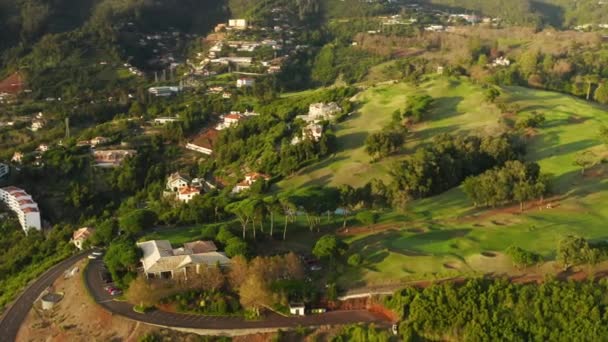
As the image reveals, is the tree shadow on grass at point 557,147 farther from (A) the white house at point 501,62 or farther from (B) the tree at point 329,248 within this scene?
(A) the white house at point 501,62

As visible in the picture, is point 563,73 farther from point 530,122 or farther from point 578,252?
point 578,252

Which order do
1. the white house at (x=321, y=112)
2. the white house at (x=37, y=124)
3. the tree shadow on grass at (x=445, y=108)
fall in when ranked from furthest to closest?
1. the white house at (x=37, y=124)
2. the white house at (x=321, y=112)
3. the tree shadow on grass at (x=445, y=108)

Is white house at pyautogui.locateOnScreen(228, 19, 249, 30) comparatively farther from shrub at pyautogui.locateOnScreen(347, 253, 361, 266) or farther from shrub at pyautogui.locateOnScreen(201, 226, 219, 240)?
shrub at pyautogui.locateOnScreen(347, 253, 361, 266)

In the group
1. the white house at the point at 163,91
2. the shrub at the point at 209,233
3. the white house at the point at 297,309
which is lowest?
the white house at the point at 163,91

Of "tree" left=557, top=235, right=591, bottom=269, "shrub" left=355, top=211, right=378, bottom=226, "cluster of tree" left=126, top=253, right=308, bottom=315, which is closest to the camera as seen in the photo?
"cluster of tree" left=126, top=253, right=308, bottom=315

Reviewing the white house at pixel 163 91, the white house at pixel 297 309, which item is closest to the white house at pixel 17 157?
the white house at pixel 163 91

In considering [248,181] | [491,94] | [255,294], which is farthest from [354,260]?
[491,94]

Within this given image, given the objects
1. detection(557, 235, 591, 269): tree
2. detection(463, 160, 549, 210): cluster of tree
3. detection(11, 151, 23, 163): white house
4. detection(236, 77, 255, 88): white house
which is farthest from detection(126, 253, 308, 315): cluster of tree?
detection(236, 77, 255, 88): white house
